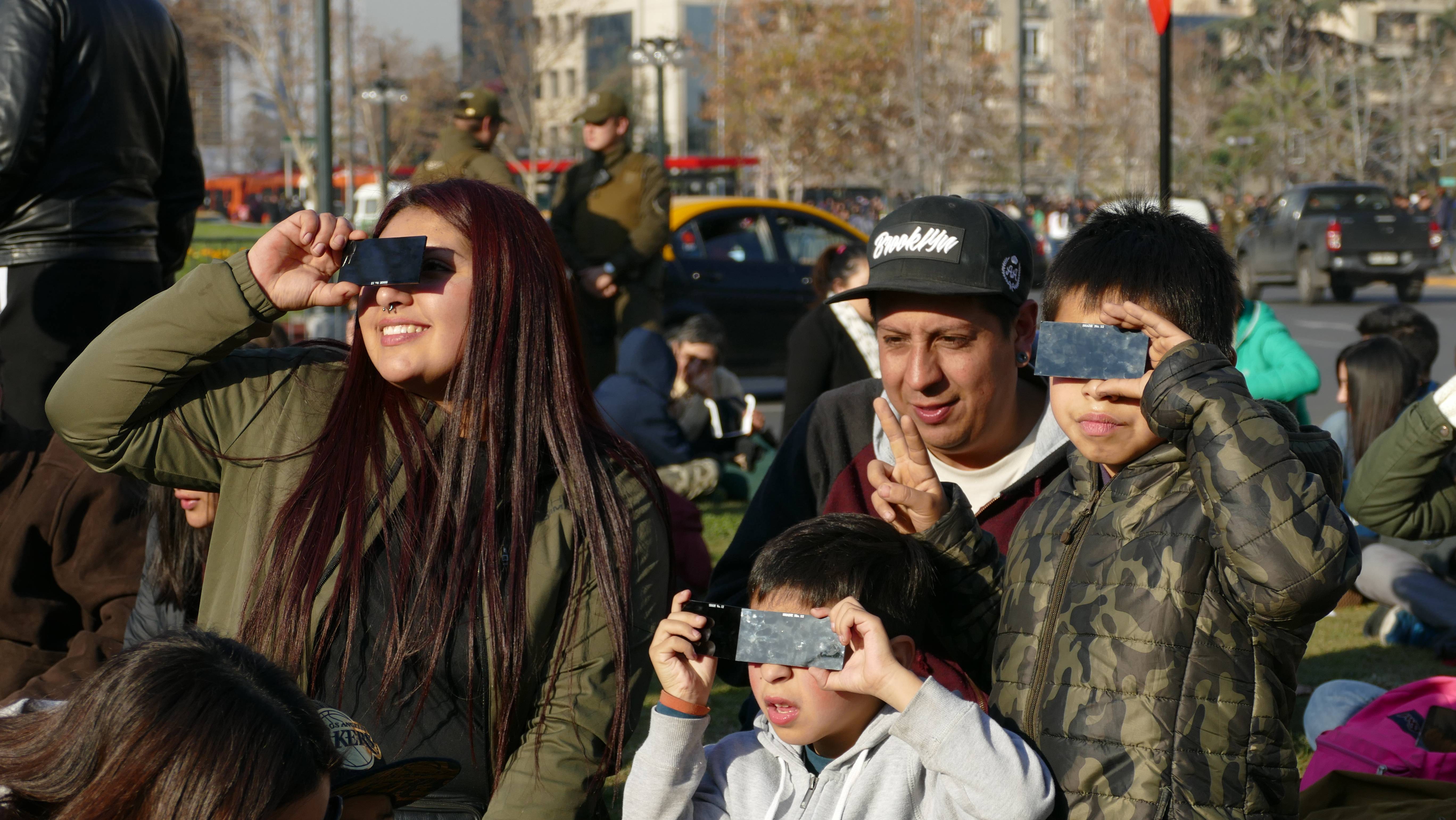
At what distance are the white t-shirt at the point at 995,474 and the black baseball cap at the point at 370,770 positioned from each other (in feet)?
4.18

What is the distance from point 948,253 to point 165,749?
69.2 inches

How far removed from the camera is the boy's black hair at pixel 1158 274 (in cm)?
236

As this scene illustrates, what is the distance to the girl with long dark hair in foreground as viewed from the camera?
5.17 ft

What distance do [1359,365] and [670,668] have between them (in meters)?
4.97

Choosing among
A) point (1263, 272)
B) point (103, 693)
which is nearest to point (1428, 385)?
point (103, 693)

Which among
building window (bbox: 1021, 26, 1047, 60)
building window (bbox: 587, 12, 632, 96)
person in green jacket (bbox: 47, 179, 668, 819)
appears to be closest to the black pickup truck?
person in green jacket (bbox: 47, 179, 668, 819)

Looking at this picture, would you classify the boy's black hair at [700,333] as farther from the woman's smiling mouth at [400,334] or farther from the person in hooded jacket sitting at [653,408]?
the woman's smiling mouth at [400,334]

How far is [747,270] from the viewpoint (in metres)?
12.8

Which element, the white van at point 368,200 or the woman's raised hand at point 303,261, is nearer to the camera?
the woman's raised hand at point 303,261

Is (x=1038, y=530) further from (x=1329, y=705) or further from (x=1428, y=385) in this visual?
(x=1428, y=385)

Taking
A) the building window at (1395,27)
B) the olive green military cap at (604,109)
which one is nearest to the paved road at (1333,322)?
the olive green military cap at (604,109)

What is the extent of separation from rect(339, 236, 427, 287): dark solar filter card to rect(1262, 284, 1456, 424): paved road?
9450 mm

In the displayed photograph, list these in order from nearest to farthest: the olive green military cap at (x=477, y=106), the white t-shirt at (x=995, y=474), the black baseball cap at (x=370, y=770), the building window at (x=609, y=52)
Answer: the black baseball cap at (x=370, y=770) → the white t-shirt at (x=995, y=474) → the olive green military cap at (x=477, y=106) → the building window at (x=609, y=52)

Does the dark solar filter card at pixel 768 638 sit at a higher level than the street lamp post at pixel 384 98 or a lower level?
lower
